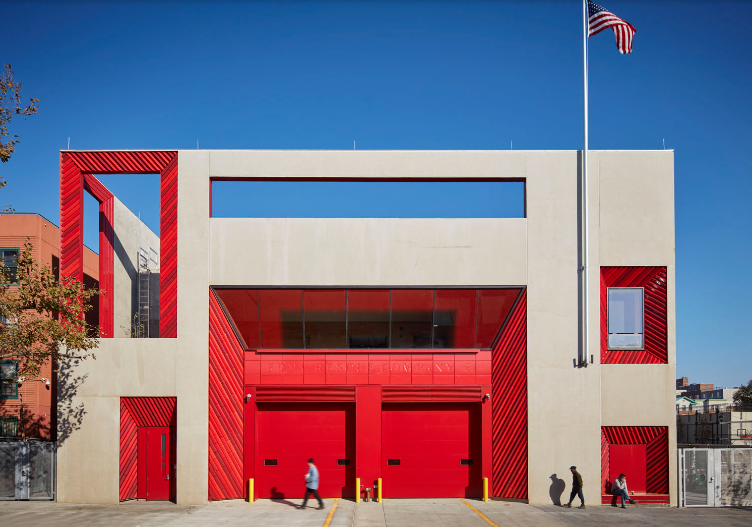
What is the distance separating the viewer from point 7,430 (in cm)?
2884

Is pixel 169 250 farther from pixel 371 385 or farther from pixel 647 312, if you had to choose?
pixel 647 312

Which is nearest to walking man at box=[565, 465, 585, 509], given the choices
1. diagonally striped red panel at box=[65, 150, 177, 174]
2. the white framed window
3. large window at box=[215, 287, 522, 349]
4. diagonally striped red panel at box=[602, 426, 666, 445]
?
diagonally striped red panel at box=[602, 426, 666, 445]

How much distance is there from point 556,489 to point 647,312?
7187 millimetres

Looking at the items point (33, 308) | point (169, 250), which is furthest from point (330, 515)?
point (33, 308)

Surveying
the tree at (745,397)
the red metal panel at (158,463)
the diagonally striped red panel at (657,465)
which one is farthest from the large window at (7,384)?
the tree at (745,397)

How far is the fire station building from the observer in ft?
64.6

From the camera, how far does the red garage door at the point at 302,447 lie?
20047 mm

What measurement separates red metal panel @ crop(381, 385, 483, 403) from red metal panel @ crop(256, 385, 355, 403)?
139cm

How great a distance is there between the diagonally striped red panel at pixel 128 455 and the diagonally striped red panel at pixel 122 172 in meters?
3.18

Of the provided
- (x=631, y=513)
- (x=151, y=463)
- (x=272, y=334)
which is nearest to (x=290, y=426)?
(x=272, y=334)

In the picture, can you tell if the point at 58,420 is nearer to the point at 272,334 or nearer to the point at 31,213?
the point at 272,334

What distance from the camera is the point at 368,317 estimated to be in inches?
797

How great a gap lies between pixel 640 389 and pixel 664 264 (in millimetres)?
4599

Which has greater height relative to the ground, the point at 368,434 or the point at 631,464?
the point at 368,434
